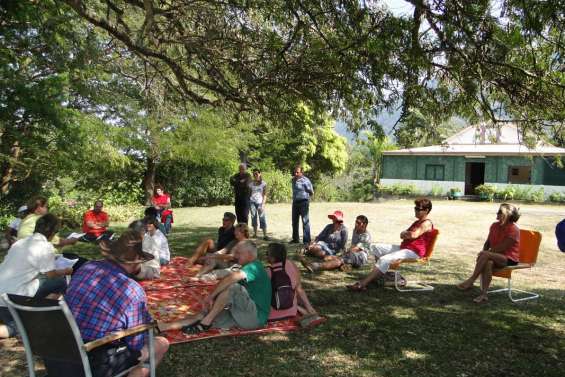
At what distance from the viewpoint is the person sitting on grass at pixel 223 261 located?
6969 mm

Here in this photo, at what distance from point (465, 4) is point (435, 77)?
1.40 meters

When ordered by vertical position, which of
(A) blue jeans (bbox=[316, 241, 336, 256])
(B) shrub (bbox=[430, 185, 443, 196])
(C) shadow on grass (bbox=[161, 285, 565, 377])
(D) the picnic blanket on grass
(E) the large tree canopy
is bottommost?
(C) shadow on grass (bbox=[161, 285, 565, 377])

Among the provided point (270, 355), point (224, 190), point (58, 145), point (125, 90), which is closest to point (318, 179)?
point (224, 190)

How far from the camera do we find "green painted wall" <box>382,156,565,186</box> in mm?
27359

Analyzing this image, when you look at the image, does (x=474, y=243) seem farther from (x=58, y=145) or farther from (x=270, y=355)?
(x=58, y=145)

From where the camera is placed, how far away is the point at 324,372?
4023 mm

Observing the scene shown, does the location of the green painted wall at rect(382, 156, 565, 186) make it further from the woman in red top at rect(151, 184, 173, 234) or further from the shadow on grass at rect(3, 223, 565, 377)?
the shadow on grass at rect(3, 223, 565, 377)

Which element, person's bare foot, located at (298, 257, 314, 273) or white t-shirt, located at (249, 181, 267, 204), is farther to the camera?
white t-shirt, located at (249, 181, 267, 204)

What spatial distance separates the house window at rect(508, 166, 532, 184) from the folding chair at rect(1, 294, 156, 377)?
31090mm

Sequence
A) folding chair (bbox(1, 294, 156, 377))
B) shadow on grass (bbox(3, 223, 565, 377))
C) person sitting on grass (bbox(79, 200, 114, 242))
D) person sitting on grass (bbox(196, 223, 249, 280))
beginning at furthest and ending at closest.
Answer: person sitting on grass (bbox(79, 200, 114, 242)) < person sitting on grass (bbox(196, 223, 249, 280)) < shadow on grass (bbox(3, 223, 565, 377)) < folding chair (bbox(1, 294, 156, 377))

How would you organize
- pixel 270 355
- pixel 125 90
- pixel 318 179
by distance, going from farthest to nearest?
pixel 318 179
pixel 125 90
pixel 270 355

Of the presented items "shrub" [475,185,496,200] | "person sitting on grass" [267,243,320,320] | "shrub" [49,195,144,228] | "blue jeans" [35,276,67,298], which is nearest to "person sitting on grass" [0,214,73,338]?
"blue jeans" [35,276,67,298]

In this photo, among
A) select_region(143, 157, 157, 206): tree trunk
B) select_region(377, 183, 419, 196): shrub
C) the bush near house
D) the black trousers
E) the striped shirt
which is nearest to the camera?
the striped shirt

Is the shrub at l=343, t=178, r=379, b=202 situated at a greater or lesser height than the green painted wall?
lesser
